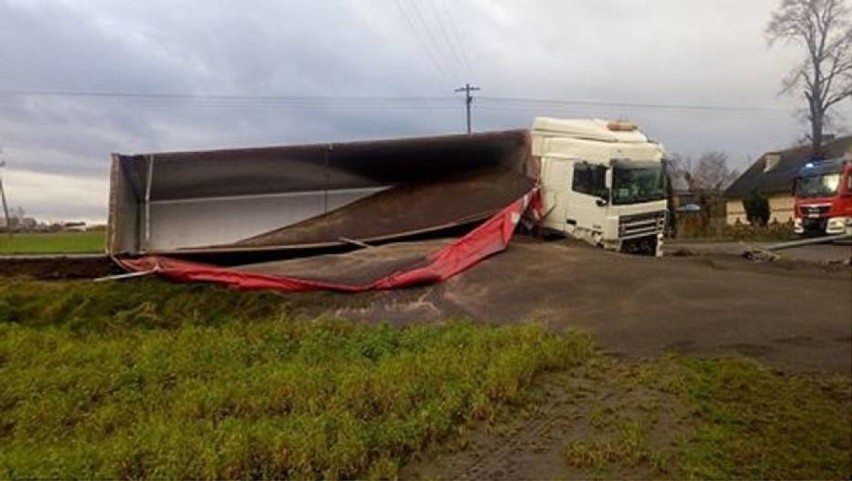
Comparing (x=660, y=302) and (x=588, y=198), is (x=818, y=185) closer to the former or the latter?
(x=588, y=198)

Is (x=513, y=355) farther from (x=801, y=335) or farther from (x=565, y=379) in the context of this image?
(x=801, y=335)

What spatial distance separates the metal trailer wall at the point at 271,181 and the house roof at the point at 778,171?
3305 cm

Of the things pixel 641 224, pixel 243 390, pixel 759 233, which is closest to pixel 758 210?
pixel 759 233

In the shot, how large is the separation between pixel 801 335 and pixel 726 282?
2.34m

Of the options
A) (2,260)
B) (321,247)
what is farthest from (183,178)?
(2,260)

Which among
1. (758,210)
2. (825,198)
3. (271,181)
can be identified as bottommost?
(271,181)

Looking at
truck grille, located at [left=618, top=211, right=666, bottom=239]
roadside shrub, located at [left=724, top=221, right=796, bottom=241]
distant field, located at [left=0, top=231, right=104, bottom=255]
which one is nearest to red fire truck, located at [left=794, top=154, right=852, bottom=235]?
roadside shrub, located at [left=724, top=221, right=796, bottom=241]

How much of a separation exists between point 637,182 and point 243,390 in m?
10.8

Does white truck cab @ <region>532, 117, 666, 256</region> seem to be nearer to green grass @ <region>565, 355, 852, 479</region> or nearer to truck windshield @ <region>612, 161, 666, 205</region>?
truck windshield @ <region>612, 161, 666, 205</region>

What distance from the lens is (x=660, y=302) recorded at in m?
7.81

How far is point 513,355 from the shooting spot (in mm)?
5625

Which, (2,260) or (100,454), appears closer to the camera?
(100,454)

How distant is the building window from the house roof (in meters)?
31.2

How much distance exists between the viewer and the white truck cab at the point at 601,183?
43.2 ft
